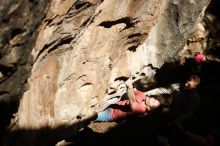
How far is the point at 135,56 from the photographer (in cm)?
576

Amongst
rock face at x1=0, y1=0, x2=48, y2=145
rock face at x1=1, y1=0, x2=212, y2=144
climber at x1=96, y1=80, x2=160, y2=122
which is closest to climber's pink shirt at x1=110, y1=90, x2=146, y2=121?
climber at x1=96, y1=80, x2=160, y2=122

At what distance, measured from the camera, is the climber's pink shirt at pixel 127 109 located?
5648 millimetres

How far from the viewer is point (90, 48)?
4.79 metres

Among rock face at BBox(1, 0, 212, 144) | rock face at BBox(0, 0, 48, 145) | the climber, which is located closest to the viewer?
rock face at BBox(0, 0, 48, 145)

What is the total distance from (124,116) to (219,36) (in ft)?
14.8

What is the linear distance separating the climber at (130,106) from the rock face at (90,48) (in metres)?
0.30

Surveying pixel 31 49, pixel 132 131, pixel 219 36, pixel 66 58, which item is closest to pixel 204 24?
pixel 219 36

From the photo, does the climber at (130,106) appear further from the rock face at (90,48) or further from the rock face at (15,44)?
the rock face at (15,44)

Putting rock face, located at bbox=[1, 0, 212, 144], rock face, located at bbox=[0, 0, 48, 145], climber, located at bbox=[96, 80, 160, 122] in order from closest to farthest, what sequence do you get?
rock face, located at bbox=[0, 0, 48, 145] < rock face, located at bbox=[1, 0, 212, 144] < climber, located at bbox=[96, 80, 160, 122]

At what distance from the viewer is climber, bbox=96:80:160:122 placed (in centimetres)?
564

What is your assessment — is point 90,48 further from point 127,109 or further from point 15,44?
point 15,44

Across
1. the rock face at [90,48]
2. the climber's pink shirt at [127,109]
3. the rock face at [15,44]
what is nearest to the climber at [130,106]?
the climber's pink shirt at [127,109]

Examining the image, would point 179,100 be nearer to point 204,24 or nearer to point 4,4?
point 4,4

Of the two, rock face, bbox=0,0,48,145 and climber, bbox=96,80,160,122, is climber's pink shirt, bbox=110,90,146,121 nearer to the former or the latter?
climber, bbox=96,80,160,122
